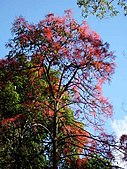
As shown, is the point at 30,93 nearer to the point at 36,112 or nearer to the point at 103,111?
the point at 36,112

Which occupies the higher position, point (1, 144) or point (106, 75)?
point (106, 75)

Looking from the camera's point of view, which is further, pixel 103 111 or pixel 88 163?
pixel 88 163

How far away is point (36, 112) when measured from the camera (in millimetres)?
14656

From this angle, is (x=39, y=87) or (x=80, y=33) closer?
(x=80, y=33)

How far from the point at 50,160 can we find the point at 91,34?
227 inches

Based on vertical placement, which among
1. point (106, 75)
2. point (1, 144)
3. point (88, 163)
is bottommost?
point (88, 163)

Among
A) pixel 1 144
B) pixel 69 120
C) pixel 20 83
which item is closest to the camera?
pixel 69 120

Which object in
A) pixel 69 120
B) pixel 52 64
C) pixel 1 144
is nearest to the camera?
pixel 52 64

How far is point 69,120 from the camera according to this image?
15.3 metres

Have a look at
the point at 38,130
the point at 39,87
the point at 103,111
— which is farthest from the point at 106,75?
the point at 38,130

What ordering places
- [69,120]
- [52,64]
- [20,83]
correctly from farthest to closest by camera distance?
1. [20,83]
2. [69,120]
3. [52,64]

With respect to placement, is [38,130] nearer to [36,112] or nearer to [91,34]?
[36,112]

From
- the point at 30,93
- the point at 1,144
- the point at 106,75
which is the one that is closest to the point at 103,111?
the point at 106,75

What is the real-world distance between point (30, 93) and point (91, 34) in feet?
12.4
